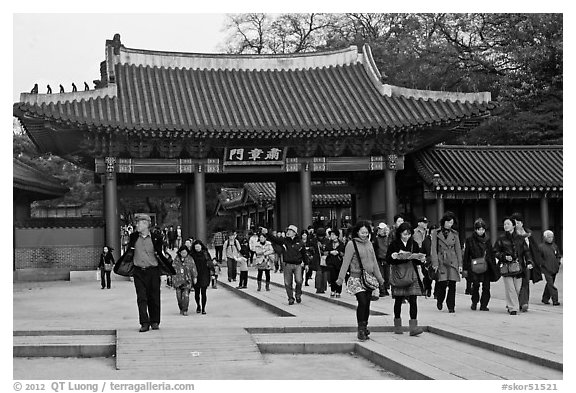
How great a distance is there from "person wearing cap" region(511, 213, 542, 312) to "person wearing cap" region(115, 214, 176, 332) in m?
5.41

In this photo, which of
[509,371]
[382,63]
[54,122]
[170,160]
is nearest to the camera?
[509,371]

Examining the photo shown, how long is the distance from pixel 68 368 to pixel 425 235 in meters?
7.37

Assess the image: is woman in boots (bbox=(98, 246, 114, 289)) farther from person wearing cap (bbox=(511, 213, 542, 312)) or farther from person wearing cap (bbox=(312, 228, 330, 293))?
person wearing cap (bbox=(511, 213, 542, 312))

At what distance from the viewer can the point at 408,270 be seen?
9.69m

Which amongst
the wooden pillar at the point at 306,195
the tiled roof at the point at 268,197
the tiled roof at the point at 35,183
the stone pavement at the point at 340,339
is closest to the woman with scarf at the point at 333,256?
the stone pavement at the point at 340,339

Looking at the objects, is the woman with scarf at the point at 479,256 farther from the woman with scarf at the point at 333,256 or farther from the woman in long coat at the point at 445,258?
the woman with scarf at the point at 333,256

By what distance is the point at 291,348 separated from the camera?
29.4 feet

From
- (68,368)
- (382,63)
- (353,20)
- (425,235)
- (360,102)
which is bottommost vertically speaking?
(68,368)

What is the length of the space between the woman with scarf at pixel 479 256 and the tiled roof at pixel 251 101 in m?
10.7

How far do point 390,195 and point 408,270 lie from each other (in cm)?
1438

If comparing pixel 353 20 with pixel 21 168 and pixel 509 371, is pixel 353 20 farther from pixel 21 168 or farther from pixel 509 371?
pixel 509 371

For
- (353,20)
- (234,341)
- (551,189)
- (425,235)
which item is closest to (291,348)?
(234,341)

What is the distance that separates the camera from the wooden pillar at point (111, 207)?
72.7 feet

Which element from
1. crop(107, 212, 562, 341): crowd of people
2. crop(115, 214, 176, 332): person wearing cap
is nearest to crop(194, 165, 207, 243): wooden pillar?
crop(107, 212, 562, 341): crowd of people
